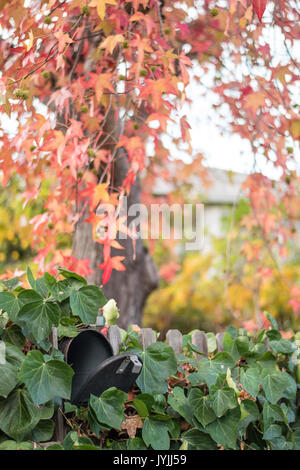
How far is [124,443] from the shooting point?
1.52 m

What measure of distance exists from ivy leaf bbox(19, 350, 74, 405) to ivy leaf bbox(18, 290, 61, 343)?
8 centimetres

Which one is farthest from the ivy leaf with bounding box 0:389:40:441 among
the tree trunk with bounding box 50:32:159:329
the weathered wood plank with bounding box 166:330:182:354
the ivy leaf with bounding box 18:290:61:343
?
the tree trunk with bounding box 50:32:159:329

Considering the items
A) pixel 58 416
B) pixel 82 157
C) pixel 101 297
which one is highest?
pixel 82 157

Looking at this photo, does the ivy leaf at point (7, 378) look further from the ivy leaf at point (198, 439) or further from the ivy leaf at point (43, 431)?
the ivy leaf at point (198, 439)

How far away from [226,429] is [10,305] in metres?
0.83

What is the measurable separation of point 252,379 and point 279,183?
7.23 ft

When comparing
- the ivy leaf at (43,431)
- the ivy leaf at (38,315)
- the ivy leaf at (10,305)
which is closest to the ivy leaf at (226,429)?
the ivy leaf at (43,431)

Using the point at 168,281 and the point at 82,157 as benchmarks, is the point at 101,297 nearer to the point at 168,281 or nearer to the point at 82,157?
the point at 82,157

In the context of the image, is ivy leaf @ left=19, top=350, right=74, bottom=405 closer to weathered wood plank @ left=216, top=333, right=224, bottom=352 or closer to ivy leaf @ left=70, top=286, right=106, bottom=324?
ivy leaf @ left=70, top=286, right=106, bottom=324

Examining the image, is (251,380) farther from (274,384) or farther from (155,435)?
(155,435)

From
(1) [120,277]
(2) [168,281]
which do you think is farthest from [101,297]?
(2) [168,281]

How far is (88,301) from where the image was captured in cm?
151

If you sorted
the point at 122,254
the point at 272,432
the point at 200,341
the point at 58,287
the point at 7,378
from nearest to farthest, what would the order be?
the point at 7,378
the point at 58,287
the point at 272,432
the point at 200,341
the point at 122,254

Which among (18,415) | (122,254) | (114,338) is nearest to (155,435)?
(114,338)
